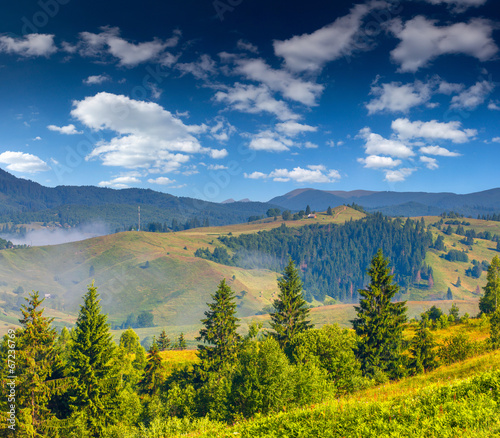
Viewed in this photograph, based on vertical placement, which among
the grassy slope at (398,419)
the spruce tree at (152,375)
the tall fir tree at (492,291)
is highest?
the grassy slope at (398,419)

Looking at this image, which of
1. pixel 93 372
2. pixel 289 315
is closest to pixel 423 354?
pixel 289 315

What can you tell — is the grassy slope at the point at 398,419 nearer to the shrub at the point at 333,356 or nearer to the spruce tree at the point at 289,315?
the shrub at the point at 333,356

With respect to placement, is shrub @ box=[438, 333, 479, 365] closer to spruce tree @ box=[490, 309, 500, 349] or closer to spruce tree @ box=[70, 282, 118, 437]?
spruce tree @ box=[490, 309, 500, 349]

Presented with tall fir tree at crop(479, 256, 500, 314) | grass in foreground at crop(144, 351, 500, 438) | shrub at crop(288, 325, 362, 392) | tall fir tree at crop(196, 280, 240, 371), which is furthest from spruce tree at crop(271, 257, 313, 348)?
tall fir tree at crop(479, 256, 500, 314)

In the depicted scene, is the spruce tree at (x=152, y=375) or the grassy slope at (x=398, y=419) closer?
the grassy slope at (x=398, y=419)

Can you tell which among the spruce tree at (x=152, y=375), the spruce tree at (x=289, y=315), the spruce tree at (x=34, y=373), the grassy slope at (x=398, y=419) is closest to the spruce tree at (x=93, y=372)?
the spruce tree at (x=34, y=373)

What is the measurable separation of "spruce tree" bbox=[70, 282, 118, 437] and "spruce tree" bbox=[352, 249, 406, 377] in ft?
105

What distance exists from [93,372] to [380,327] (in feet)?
120

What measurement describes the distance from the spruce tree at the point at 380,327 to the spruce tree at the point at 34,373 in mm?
36925

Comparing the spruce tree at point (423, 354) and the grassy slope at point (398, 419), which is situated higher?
the grassy slope at point (398, 419)

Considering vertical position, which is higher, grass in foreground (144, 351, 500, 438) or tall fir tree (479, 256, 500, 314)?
grass in foreground (144, 351, 500, 438)

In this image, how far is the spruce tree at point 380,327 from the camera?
44281mm

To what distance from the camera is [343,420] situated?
41.4 feet

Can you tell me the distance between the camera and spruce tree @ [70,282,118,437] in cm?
3475
